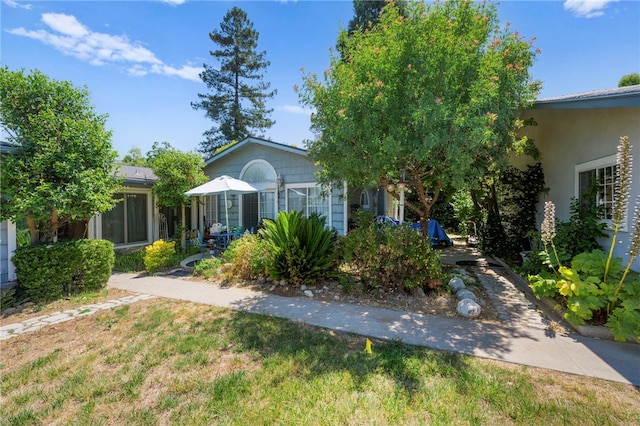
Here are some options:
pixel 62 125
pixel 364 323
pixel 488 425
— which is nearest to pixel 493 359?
pixel 488 425

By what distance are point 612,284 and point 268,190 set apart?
9.71m

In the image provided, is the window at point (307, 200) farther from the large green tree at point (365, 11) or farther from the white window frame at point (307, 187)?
the large green tree at point (365, 11)

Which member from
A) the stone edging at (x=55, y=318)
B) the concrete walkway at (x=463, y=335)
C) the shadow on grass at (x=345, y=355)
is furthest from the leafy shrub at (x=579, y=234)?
the stone edging at (x=55, y=318)

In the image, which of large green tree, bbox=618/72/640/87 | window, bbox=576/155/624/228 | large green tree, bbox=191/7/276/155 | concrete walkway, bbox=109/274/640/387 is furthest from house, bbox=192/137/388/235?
large green tree, bbox=191/7/276/155

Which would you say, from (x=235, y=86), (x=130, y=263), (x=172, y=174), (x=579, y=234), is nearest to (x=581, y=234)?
(x=579, y=234)

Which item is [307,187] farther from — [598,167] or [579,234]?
[598,167]

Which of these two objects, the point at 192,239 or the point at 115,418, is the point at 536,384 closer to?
the point at 115,418

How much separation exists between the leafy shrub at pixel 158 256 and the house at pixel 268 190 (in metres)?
2.98

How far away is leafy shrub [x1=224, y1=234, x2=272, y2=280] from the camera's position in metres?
6.91

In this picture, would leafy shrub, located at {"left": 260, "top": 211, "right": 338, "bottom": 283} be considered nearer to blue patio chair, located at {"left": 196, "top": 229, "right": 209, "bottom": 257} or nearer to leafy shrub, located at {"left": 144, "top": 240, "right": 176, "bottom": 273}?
leafy shrub, located at {"left": 144, "top": 240, "right": 176, "bottom": 273}

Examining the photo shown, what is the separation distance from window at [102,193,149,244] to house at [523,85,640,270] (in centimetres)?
1217

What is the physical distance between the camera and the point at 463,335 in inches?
163

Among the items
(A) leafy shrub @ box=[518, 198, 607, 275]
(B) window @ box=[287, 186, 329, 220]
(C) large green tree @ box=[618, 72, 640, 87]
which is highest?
(C) large green tree @ box=[618, 72, 640, 87]

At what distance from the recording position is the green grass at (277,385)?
2.59m
